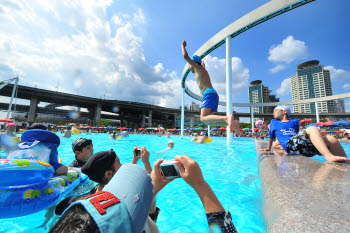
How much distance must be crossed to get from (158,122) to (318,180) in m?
105

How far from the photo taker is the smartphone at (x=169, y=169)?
1.21 meters

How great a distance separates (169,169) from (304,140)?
356 centimetres

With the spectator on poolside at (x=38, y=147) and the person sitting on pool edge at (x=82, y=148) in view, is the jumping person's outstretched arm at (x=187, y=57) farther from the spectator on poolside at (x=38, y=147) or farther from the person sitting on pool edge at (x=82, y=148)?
the spectator on poolside at (x=38, y=147)

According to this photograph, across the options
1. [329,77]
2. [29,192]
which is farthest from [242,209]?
[329,77]

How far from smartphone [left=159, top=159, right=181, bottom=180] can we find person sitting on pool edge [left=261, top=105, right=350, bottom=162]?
2940mm

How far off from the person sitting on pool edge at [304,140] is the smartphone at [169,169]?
9.64ft

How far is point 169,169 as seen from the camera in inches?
48.6

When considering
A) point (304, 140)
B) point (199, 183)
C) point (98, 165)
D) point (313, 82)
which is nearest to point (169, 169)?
point (199, 183)

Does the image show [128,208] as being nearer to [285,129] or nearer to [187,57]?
[187,57]

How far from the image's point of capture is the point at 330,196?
1.28 metres

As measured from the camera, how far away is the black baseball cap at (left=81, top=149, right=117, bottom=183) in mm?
1690

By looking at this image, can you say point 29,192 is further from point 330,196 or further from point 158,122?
point 158,122

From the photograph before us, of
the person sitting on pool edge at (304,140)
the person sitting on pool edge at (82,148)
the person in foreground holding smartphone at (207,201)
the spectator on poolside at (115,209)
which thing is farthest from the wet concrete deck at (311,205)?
the person sitting on pool edge at (82,148)

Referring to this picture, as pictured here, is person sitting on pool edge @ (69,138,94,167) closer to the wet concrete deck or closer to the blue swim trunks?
the blue swim trunks
